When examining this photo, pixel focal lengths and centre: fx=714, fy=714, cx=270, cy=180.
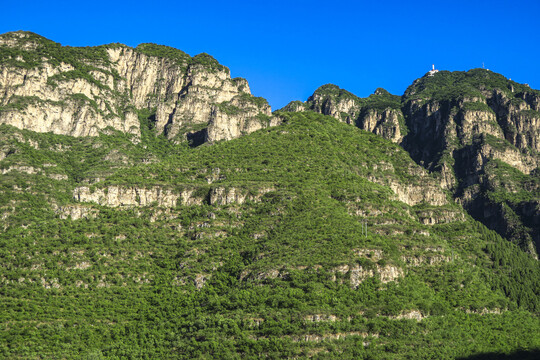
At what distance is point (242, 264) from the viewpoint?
132m

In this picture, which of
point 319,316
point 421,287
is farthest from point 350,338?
point 421,287

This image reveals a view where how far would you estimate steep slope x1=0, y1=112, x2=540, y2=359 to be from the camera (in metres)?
112

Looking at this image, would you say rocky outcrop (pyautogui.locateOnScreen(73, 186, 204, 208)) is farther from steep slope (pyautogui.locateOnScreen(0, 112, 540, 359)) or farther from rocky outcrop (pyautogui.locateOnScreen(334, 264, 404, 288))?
rocky outcrop (pyautogui.locateOnScreen(334, 264, 404, 288))

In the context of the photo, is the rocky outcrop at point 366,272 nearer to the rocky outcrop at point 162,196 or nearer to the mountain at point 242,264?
the mountain at point 242,264

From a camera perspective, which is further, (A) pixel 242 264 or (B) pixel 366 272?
(A) pixel 242 264

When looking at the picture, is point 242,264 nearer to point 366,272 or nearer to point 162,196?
point 366,272

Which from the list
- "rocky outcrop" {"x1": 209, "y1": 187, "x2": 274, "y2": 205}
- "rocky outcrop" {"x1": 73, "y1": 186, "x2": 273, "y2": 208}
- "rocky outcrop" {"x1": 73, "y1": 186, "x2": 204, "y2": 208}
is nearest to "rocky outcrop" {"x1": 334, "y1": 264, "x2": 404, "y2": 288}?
"rocky outcrop" {"x1": 209, "y1": 187, "x2": 274, "y2": 205}

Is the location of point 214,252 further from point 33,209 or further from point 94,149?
point 94,149

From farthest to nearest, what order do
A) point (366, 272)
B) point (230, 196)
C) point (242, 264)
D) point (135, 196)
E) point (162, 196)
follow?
point (162, 196) → point (135, 196) → point (230, 196) → point (242, 264) → point (366, 272)

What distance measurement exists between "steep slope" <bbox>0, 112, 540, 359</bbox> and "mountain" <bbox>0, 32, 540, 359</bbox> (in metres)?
0.36

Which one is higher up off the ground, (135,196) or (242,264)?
(135,196)

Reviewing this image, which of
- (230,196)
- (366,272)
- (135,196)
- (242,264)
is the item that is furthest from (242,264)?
(135,196)

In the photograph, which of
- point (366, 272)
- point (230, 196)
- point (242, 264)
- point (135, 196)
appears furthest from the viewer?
point (135, 196)

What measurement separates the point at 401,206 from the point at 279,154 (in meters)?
34.3
